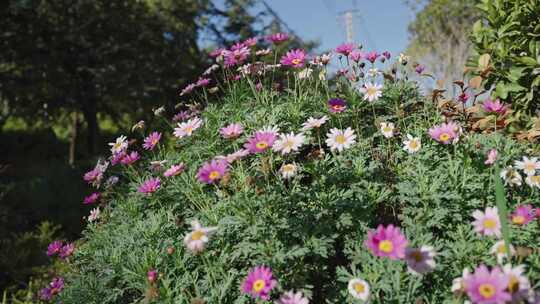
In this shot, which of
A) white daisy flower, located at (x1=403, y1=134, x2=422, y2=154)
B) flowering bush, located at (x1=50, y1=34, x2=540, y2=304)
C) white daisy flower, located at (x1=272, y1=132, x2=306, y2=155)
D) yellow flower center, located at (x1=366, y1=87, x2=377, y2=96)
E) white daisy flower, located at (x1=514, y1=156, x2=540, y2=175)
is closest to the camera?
flowering bush, located at (x1=50, y1=34, x2=540, y2=304)

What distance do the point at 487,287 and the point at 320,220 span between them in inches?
27.9

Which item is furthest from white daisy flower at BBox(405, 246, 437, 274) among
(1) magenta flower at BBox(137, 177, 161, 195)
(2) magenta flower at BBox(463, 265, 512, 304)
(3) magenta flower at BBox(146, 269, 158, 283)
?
(1) magenta flower at BBox(137, 177, 161, 195)

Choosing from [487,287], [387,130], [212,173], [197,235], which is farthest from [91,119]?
[487,287]

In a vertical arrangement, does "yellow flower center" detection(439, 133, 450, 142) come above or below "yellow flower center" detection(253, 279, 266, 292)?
above

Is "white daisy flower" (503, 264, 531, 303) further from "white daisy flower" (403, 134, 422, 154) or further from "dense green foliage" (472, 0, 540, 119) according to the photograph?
"dense green foliage" (472, 0, 540, 119)

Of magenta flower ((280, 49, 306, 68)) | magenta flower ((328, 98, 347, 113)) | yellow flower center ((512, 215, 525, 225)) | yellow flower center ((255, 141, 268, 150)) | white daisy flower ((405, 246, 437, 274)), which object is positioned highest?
magenta flower ((280, 49, 306, 68))

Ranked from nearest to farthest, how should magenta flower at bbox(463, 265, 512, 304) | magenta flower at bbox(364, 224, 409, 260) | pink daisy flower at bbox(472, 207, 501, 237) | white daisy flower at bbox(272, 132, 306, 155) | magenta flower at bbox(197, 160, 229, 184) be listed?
magenta flower at bbox(463, 265, 512, 304)
magenta flower at bbox(364, 224, 409, 260)
pink daisy flower at bbox(472, 207, 501, 237)
magenta flower at bbox(197, 160, 229, 184)
white daisy flower at bbox(272, 132, 306, 155)

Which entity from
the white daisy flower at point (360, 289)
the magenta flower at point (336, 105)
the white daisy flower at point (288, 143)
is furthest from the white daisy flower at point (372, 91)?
the white daisy flower at point (360, 289)

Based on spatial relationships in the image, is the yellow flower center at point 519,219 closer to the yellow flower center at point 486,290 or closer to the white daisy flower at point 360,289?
the yellow flower center at point 486,290

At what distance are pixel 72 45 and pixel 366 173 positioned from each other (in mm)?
10780

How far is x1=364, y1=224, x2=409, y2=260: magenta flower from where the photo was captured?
4.06 ft

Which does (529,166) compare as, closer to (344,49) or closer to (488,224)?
(488,224)

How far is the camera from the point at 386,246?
4.17 ft

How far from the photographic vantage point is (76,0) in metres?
10.9
